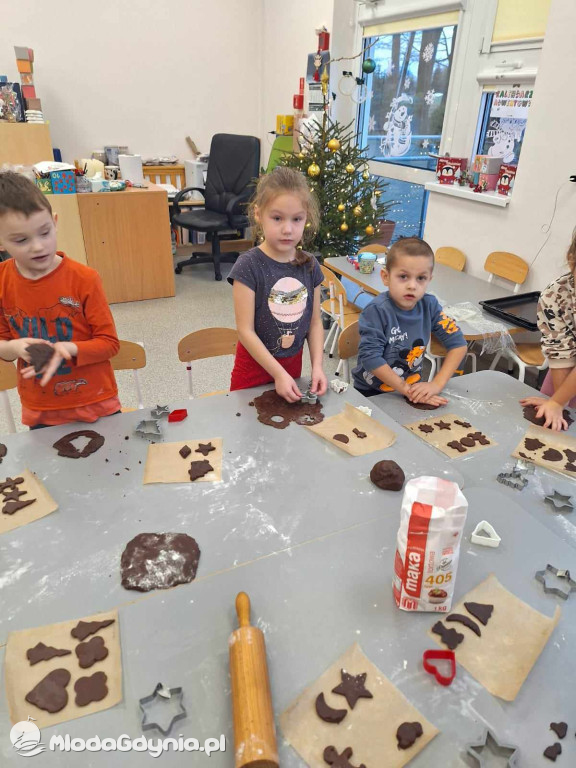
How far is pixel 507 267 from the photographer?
3.09 metres

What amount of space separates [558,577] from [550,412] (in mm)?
678

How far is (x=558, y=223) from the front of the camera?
2.79m

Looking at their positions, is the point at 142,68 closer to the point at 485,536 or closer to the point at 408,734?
the point at 485,536

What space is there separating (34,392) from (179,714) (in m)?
1.07

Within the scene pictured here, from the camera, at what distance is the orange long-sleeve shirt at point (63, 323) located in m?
1.41

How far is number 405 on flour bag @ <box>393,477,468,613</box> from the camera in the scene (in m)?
0.79

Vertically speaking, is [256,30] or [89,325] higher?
[256,30]

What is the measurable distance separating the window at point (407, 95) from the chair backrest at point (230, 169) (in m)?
1.09

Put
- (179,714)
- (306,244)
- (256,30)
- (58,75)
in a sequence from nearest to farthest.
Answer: (179,714)
(306,244)
(58,75)
(256,30)

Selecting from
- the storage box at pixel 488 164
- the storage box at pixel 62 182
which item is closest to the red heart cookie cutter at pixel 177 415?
the storage box at pixel 488 164

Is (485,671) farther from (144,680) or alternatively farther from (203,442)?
(203,442)

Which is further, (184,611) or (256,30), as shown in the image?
(256,30)

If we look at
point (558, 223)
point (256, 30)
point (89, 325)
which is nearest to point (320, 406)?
point (89, 325)

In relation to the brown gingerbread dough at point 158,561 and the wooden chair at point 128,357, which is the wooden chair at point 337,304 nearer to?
the wooden chair at point 128,357
